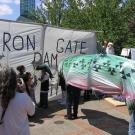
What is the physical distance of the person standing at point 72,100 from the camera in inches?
353

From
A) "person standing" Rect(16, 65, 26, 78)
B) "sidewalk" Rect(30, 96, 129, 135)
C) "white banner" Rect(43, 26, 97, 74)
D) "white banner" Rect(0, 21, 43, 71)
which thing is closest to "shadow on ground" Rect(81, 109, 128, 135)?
"sidewalk" Rect(30, 96, 129, 135)

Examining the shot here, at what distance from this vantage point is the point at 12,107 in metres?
3.97

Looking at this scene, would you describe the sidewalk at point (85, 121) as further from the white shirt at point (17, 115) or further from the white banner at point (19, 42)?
the white shirt at point (17, 115)

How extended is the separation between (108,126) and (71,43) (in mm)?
3328

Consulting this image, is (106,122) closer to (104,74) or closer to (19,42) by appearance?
(104,74)

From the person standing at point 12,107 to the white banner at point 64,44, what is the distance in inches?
250

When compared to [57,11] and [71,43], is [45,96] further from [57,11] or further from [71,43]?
[57,11]

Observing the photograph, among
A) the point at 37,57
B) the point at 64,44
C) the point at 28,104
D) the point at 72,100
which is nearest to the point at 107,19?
the point at 64,44

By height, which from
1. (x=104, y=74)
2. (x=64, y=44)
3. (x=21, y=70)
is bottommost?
(x=21, y=70)

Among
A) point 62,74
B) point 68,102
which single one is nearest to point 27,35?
point 62,74

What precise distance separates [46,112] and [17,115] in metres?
5.93

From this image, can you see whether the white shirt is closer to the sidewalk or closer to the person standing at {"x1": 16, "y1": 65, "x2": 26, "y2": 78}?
the sidewalk

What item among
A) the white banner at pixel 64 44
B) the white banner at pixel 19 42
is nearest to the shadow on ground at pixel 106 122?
the white banner at pixel 64 44

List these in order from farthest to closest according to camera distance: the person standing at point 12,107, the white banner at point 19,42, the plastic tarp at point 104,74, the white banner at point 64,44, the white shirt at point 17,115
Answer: the white banner at point 64,44
the white banner at point 19,42
the plastic tarp at point 104,74
the white shirt at point 17,115
the person standing at point 12,107
